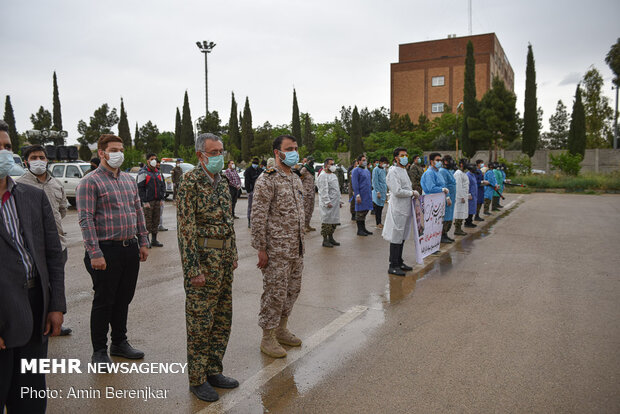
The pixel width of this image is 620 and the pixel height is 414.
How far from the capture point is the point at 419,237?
27.2 feet

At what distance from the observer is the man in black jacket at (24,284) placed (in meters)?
2.46

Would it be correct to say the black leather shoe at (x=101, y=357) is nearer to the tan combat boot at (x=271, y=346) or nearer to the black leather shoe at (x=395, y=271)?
the tan combat boot at (x=271, y=346)

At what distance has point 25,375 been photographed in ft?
8.39

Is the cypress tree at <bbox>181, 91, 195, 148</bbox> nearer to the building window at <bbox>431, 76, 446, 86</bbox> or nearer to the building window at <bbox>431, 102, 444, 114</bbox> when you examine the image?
the building window at <bbox>431, 102, 444, 114</bbox>

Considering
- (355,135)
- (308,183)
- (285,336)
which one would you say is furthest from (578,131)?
(285,336)

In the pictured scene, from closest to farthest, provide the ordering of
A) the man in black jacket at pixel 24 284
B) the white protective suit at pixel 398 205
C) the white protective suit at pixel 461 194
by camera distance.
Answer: the man in black jacket at pixel 24 284 < the white protective suit at pixel 398 205 < the white protective suit at pixel 461 194

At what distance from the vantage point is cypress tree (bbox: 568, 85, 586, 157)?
37.9 meters

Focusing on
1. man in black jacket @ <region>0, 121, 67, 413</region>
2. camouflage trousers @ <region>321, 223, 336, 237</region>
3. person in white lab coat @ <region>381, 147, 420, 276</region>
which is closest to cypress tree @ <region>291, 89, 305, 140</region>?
camouflage trousers @ <region>321, 223, 336, 237</region>

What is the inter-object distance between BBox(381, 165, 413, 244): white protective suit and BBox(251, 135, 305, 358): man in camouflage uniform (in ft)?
10.8

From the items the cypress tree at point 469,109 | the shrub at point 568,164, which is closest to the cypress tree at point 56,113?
the cypress tree at point 469,109

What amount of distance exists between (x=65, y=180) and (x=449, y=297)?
18.0 metres

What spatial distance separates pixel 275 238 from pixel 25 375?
7.75 feet

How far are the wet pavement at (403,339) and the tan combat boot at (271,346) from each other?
3.0 inches

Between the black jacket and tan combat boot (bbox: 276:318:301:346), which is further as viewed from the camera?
the black jacket
